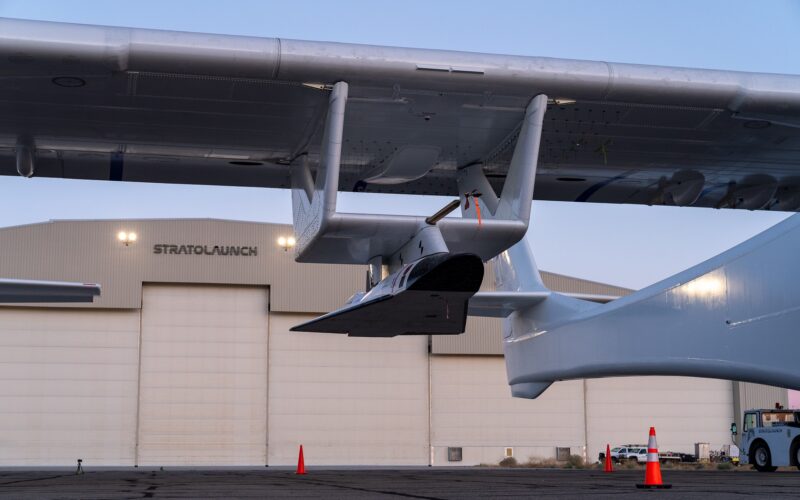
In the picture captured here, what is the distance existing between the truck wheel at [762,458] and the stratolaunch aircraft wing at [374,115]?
7.59m

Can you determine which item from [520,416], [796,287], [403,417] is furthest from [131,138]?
[520,416]

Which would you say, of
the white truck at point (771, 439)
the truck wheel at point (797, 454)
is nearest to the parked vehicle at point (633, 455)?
the white truck at point (771, 439)

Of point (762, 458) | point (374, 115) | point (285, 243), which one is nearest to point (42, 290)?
point (374, 115)

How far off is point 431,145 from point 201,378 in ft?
70.7

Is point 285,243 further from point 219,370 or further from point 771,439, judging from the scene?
point 771,439

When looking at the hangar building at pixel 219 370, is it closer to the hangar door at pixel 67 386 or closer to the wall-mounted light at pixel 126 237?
the hangar door at pixel 67 386

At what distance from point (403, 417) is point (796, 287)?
24544mm

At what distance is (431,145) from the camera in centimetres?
1488

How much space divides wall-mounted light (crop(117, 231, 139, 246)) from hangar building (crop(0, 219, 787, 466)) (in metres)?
0.24

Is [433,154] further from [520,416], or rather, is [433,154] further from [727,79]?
[520,416]

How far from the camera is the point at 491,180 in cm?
1644

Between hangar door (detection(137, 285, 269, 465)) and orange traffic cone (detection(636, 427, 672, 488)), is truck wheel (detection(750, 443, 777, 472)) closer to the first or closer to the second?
orange traffic cone (detection(636, 427, 672, 488))

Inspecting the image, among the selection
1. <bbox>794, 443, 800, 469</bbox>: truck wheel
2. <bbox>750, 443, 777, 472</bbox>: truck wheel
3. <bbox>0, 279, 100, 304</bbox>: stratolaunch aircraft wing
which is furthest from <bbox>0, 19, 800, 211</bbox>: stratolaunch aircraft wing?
<bbox>750, 443, 777, 472</bbox>: truck wheel

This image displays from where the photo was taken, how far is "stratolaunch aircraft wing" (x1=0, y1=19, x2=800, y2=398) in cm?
1216
